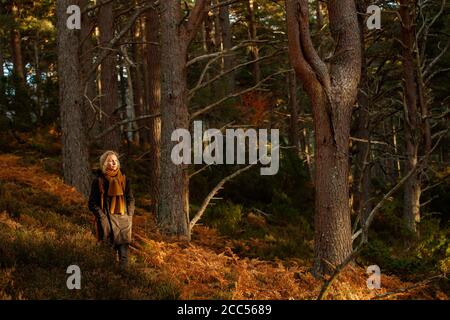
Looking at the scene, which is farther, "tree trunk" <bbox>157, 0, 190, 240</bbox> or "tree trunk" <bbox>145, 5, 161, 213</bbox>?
"tree trunk" <bbox>145, 5, 161, 213</bbox>

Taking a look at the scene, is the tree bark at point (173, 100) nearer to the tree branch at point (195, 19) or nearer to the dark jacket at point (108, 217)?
the tree branch at point (195, 19)

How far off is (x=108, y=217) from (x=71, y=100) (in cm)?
455

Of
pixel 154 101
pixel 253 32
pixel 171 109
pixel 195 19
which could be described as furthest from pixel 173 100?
pixel 253 32

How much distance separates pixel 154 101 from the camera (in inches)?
451

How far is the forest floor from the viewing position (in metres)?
5.77

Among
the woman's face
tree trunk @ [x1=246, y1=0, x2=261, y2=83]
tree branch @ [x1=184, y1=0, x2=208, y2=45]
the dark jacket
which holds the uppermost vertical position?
tree trunk @ [x1=246, y1=0, x2=261, y2=83]

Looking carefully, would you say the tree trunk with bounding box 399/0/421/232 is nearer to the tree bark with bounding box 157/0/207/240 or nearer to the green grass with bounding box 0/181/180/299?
the tree bark with bounding box 157/0/207/240

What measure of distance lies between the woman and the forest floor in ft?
1.06

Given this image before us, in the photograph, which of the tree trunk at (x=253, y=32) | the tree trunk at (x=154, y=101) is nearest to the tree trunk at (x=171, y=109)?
the tree trunk at (x=154, y=101)

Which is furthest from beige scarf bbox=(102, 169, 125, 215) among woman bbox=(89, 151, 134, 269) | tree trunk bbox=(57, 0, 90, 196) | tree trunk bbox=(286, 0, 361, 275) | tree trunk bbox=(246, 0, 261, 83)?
tree trunk bbox=(246, 0, 261, 83)

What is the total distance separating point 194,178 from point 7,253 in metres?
8.89
